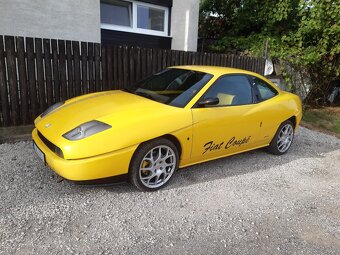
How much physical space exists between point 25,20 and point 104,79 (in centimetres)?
276

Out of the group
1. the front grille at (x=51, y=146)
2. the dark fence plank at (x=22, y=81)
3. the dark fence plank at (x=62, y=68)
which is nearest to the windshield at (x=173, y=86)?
the front grille at (x=51, y=146)

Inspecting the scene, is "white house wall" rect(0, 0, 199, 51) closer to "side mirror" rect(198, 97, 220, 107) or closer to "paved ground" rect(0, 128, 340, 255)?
"paved ground" rect(0, 128, 340, 255)

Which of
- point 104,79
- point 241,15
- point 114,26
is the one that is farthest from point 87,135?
point 241,15

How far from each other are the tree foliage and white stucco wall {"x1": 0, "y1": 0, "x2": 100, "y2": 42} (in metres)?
4.97

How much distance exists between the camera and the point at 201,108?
12.2ft

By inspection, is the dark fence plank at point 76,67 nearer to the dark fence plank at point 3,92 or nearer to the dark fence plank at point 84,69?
the dark fence plank at point 84,69

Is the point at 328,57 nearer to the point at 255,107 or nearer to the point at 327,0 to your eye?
the point at 327,0

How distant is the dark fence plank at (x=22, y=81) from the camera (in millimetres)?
5027

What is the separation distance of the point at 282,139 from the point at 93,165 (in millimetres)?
3408

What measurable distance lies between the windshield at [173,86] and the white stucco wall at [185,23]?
5458mm

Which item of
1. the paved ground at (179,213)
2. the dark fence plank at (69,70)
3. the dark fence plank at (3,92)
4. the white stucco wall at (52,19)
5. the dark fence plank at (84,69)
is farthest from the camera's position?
the white stucco wall at (52,19)

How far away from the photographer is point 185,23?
9.64m

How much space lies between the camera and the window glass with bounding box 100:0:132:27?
871 cm

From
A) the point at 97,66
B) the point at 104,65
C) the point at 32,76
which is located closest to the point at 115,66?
the point at 104,65
